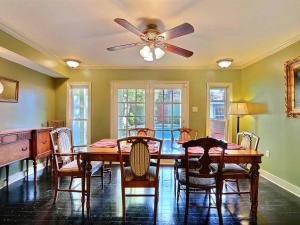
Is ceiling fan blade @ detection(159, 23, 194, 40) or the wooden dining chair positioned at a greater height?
ceiling fan blade @ detection(159, 23, 194, 40)

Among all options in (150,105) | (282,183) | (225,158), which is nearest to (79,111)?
(150,105)

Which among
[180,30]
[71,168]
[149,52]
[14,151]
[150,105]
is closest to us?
[180,30]

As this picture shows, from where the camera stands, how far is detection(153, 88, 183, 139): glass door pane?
5.11m

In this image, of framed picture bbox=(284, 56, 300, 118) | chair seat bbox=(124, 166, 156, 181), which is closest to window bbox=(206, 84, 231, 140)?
framed picture bbox=(284, 56, 300, 118)

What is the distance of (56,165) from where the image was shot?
277 cm

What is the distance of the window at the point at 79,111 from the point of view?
516cm

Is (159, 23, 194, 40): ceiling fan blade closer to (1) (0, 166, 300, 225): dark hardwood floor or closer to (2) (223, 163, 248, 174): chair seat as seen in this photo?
(2) (223, 163, 248, 174): chair seat

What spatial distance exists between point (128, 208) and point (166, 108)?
281 cm

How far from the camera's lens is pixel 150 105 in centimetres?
509

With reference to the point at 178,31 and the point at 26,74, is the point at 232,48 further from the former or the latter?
the point at 26,74

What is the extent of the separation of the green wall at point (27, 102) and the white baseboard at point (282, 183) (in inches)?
179

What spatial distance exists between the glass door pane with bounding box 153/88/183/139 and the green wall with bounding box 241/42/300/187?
161cm

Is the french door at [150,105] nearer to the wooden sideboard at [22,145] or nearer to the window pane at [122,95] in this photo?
the window pane at [122,95]

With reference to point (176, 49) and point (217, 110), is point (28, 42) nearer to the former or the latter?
point (176, 49)
